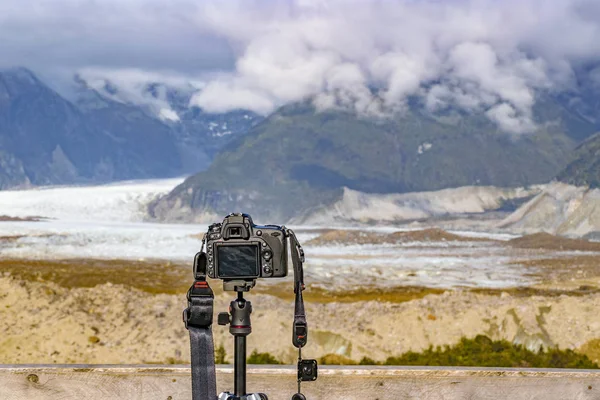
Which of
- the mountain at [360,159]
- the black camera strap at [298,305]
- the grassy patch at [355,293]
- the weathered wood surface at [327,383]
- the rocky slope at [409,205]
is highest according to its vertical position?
the mountain at [360,159]

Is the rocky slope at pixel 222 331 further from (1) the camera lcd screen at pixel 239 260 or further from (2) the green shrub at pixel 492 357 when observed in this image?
(1) the camera lcd screen at pixel 239 260

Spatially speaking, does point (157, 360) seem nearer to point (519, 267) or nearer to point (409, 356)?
point (409, 356)

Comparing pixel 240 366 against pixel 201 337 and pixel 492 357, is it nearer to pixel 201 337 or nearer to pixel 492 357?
pixel 201 337

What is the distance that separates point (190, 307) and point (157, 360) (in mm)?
8424

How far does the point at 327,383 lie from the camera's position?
4176 millimetres

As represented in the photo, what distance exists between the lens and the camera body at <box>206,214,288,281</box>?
317cm

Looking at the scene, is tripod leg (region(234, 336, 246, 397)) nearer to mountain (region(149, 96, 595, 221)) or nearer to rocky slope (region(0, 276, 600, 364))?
rocky slope (region(0, 276, 600, 364))

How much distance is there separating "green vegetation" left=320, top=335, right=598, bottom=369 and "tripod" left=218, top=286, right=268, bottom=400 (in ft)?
19.7

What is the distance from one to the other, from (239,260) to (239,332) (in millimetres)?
305

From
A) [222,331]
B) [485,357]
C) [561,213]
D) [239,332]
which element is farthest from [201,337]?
[561,213]

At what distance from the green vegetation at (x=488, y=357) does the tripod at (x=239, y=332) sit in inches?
236

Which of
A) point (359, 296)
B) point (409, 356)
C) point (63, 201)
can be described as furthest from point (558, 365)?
point (63, 201)

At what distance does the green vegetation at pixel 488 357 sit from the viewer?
30.2ft

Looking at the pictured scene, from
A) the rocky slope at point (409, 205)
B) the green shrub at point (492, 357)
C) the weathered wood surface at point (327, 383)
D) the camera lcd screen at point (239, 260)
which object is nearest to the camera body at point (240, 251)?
the camera lcd screen at point (239, 260)
